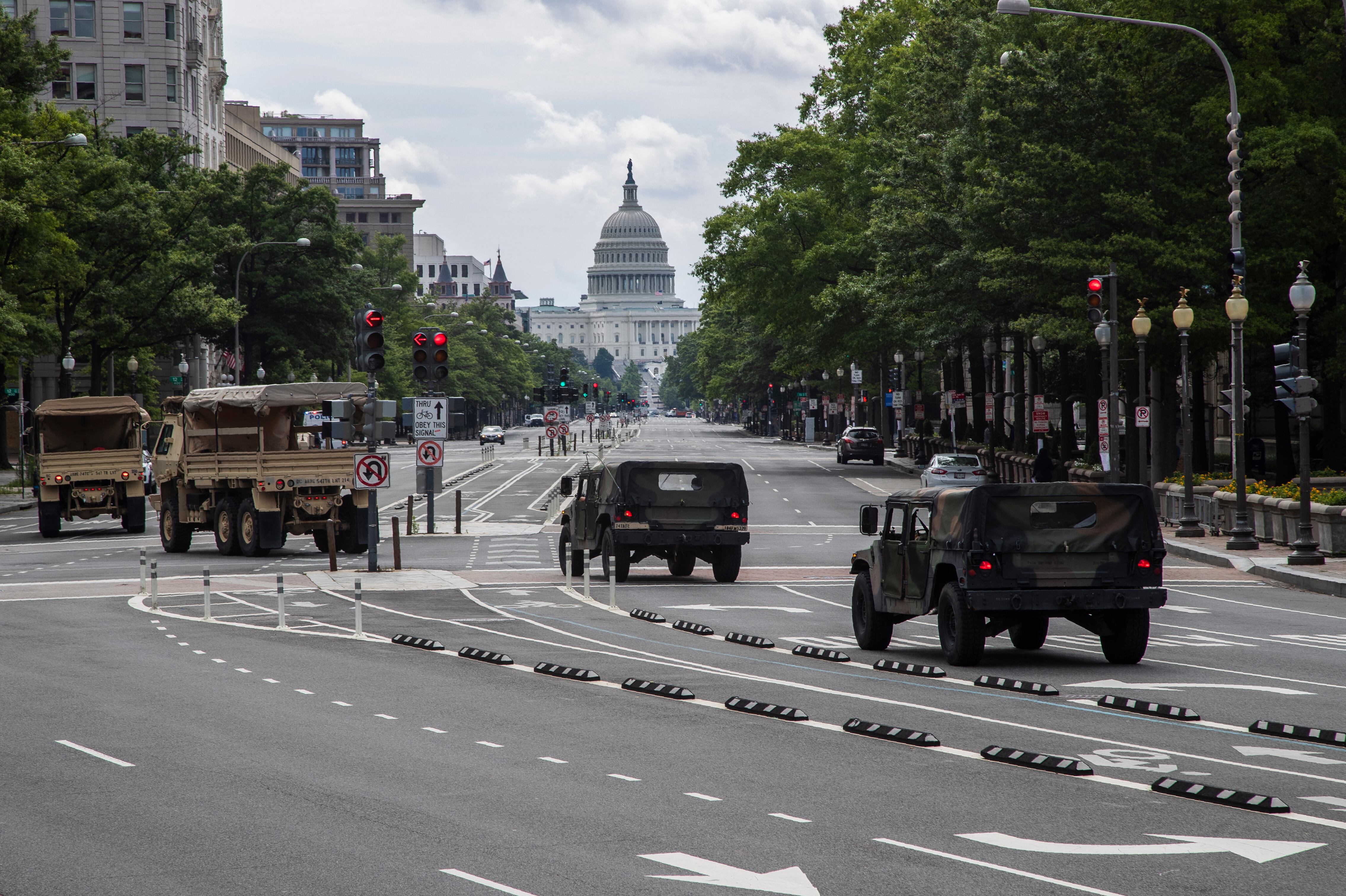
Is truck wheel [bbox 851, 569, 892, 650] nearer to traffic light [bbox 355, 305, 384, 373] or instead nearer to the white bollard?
the white bollard

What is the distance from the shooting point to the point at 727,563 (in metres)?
26.9

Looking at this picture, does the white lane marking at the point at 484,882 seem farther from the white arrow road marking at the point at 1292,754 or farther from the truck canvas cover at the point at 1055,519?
the truck canvas cover at the point at 1055,519

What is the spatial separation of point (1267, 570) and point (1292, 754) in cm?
1632

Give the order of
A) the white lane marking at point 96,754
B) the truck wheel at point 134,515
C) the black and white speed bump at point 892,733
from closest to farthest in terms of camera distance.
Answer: the white lane marking at point 96,754 → the black and white speed bump at point 892,733 → the truck wheel at point 134,515

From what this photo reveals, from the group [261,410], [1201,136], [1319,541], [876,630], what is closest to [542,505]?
[261,410]

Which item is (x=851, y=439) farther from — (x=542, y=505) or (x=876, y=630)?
(x=876, y=630)

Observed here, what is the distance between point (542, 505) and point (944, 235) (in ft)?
51.1

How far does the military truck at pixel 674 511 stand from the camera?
26234 mm

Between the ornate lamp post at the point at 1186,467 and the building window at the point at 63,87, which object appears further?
the building window at the point at 63,87

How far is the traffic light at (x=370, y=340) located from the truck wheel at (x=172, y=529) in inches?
306

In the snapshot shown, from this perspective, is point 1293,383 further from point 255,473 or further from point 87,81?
point 87,81

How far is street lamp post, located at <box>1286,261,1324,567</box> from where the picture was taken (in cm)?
2684

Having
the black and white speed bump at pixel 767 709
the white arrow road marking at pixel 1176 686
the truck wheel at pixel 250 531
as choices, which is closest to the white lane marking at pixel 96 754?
the black and white speed bump at pixel 767 709

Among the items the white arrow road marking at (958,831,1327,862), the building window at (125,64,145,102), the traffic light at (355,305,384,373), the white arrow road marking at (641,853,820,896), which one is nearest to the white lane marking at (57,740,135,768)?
the white arrow road marking at (641,853,820,896)
